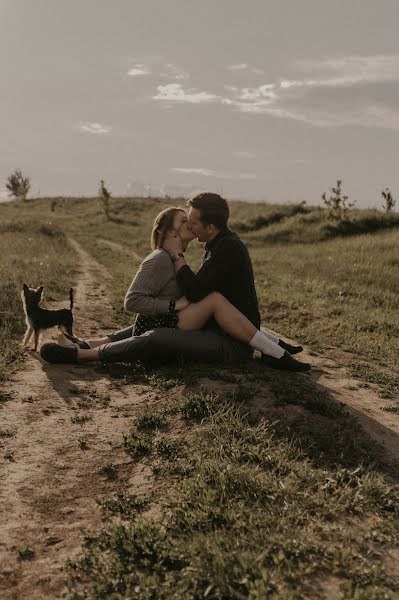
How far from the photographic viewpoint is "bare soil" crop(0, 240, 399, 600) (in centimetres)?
392

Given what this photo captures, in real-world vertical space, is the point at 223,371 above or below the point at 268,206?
below

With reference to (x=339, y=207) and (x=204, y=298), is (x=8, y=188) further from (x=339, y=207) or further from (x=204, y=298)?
(x=204, y=298)

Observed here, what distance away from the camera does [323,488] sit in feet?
14.8

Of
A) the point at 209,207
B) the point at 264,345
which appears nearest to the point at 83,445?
the point at 264,345

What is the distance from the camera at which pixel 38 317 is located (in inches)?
364

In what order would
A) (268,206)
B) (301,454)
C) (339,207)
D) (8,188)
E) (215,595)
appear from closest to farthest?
(215,595) < (301,454) < (339,207) < (268,206) < (8,188)

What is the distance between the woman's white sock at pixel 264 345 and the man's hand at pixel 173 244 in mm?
1681

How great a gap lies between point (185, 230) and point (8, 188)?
3457 inches

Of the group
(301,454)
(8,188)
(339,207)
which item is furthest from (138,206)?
(301,454)

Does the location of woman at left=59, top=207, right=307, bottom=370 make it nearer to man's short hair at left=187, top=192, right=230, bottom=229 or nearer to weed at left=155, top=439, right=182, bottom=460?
man's short hair at left=187, top=192, right=230, bottom=229

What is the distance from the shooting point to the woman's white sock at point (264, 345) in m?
7.84

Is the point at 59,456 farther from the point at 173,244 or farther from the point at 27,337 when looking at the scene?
the point at 27,337

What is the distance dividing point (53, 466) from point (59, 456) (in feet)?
0.67

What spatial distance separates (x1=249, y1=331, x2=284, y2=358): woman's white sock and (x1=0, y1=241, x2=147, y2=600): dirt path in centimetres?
189
